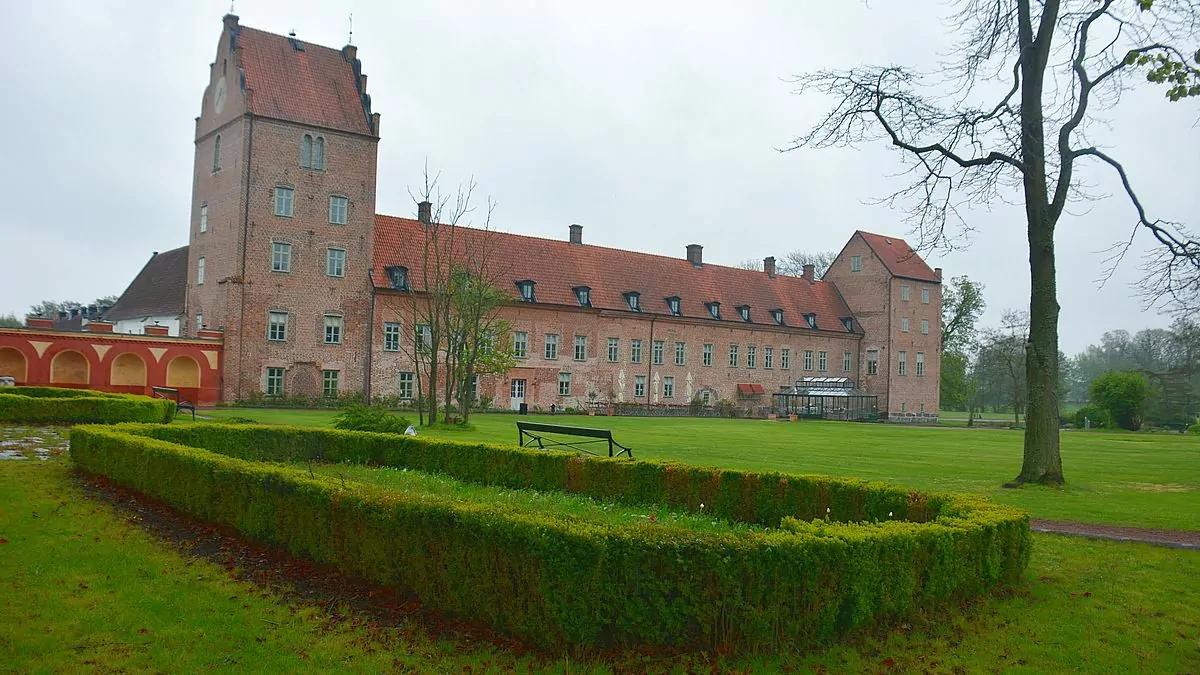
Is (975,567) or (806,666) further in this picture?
(975,567)

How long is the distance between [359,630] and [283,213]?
1276 inches

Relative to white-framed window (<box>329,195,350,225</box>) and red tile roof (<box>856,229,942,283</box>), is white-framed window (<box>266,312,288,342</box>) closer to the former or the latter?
white-framed window (<box>329,195,350,225</box>)

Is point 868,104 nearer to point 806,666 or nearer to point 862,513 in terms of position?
point 862,513

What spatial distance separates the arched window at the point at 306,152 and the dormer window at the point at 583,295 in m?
14.5

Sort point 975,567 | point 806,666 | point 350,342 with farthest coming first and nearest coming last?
point 350,342
point 975,567
point 806,666

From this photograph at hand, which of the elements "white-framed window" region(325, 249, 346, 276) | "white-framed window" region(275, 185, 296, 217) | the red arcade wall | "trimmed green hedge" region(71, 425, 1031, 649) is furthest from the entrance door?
"trimmed green hedge" region(71, 425, 1031, 649)

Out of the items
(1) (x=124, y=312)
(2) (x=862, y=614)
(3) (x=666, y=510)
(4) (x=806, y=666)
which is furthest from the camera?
(1) (x=124, y=312)

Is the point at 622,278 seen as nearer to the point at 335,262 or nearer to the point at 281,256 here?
the point at 335,262

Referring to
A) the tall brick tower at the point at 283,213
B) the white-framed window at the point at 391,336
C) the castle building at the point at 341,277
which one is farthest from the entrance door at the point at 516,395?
the tall brick tower at the point at 283,213

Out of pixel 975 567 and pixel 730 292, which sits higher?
pixel 730 292

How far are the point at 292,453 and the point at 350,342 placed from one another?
2309 cm

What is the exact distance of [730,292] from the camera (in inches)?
2052

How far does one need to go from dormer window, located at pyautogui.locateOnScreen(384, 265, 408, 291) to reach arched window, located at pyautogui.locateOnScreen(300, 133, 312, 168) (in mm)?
5510

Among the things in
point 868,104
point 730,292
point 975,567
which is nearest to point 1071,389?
point 730,292
